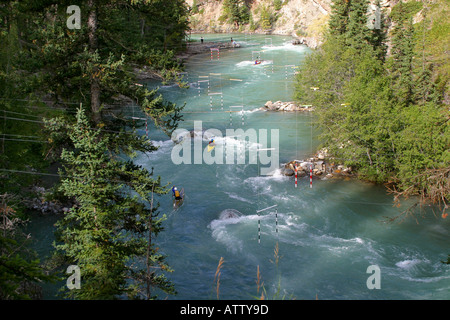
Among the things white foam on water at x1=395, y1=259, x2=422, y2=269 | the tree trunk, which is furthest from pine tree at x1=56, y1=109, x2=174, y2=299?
white foam on water at x1=395, y1=259, x2=422, y2=269

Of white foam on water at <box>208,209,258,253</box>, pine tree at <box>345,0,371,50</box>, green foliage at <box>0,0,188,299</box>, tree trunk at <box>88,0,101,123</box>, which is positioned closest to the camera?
green foliage at <box>0,0,188,299</box>

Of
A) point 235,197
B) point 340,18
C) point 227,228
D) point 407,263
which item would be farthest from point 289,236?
point 340,18

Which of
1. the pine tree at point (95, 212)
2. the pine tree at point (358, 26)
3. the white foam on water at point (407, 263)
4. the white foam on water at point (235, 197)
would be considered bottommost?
the white foam on water at point (407, 263)

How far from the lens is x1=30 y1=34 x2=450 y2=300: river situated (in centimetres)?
1706

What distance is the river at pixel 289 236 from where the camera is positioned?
56.0 feet

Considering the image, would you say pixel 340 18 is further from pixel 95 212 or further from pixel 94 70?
pixel 95 212

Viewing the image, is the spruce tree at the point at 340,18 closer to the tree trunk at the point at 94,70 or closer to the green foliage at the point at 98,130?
the green foliage at the point at 98,130

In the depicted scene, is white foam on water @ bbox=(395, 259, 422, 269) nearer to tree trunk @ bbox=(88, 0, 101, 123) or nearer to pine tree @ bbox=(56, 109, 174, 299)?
pine tree @ bbox=(56, 109, 174, 299)

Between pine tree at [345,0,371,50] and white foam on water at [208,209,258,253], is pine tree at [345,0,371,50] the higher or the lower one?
the higher one

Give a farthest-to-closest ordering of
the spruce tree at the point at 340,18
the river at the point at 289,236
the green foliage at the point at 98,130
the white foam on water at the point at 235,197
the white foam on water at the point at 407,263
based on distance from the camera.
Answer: the spruce tree at the point at 340,18, the white foam on water at the point at 235,197, the white foam on water at the point at 407,263, the river at the point at 289,236, the green foliage at the point at 98,130

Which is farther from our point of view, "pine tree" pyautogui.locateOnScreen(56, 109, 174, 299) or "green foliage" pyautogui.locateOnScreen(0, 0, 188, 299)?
"green foliage" pyautogui.locateOnScreen(0, 0, 188, 299)

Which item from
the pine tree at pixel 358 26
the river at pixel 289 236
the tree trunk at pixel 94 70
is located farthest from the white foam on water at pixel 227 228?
the pine tree at pixel 358 26

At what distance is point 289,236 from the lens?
2058 cm

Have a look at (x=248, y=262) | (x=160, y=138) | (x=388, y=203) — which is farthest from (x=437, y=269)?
(x=160, y=138)
